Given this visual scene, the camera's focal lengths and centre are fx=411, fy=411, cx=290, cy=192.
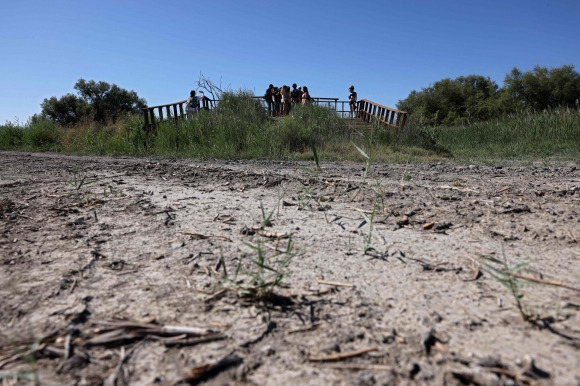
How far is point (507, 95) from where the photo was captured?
107 feet

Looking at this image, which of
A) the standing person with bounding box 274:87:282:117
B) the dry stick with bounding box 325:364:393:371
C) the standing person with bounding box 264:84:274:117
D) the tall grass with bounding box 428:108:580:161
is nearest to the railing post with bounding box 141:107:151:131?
the standing person with bounding box 264:84:274:117

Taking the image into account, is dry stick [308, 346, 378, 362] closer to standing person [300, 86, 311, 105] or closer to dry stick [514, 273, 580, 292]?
dry stick [514, 273, 580, 292]

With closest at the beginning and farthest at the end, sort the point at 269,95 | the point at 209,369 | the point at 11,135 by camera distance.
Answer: the point at 209,369 → the point at 11,135 → the point at 269,95

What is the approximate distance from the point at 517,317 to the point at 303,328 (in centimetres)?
74

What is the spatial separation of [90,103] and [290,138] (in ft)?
112

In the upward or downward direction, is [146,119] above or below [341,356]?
above

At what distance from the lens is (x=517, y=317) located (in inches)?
55.7

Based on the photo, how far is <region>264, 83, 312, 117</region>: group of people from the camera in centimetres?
1409

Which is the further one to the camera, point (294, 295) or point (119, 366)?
point (294, 295)

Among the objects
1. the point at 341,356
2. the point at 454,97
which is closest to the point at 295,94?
the point at 341,356

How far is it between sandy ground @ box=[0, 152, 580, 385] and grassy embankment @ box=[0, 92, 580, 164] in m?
5.72

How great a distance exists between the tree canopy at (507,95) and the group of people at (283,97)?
16.6 metres

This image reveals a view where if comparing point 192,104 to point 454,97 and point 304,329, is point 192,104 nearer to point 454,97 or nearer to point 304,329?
point 304,329

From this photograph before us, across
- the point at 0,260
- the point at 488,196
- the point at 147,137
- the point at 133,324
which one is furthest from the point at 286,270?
the point at 147,137
